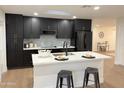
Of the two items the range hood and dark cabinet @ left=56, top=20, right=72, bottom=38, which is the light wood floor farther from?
dark cabinet @ left=56, top=20, right=72, bottom=38

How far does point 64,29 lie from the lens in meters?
6.79

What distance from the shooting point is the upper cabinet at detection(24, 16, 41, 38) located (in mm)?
6043

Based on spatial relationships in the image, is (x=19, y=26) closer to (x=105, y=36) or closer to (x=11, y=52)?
(x=11, y=52)

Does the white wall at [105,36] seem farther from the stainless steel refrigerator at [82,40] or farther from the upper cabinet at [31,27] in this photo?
the upper cabinet at [31,27]

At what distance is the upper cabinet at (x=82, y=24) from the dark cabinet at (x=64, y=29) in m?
0.31

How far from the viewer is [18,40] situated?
567 centimetres

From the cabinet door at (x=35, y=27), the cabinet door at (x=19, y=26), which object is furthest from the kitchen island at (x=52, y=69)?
the cabinet door at (x=35, y=27)

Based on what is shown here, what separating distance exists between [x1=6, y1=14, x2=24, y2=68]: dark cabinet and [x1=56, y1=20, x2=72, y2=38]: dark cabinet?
1920mm

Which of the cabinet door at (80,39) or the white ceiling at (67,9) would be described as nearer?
the white ceiling at (67,9)

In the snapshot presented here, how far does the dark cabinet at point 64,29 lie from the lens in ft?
22.1
